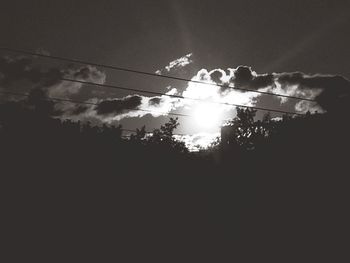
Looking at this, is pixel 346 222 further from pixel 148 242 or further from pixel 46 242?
pixel 46 242

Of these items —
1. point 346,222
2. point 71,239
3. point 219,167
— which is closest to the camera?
point 71,239

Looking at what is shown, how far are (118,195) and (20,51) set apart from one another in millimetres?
9478

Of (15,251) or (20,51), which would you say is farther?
(15,251)

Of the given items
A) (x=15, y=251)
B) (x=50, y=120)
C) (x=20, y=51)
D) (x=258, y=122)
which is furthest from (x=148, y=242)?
(x=258, y=122)

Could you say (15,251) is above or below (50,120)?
below

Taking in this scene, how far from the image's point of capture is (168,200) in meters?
20.8

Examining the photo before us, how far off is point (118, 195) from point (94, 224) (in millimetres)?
2606

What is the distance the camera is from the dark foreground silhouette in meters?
16.5

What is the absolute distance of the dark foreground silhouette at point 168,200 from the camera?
648 inches

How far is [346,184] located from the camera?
21891mm

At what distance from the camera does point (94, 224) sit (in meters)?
17.6

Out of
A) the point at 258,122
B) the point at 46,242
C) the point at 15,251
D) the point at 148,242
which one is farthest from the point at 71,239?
the point at 258,122

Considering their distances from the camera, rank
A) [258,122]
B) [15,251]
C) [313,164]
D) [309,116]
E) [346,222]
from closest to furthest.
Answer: [15,251] < [346,222] < [313,164] < [309,116] < [258,122]

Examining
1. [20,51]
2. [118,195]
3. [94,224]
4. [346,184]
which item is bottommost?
[94,224]
